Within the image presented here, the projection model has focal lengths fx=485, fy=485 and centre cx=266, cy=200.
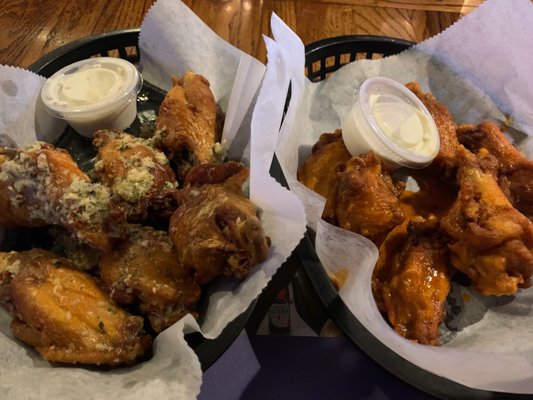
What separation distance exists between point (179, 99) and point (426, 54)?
30.1 inches

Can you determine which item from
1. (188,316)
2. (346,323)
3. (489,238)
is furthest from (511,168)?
(188,316)

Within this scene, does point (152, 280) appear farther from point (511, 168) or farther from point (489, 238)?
point (511, 168)

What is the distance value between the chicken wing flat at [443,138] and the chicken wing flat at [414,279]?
7.3 inches

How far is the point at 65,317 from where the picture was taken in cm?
93

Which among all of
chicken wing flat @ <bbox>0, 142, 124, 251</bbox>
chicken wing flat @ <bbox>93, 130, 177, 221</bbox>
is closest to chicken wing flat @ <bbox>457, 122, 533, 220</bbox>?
chicken wing flat @ <bbox>93, 130, 177, 221</bbox>

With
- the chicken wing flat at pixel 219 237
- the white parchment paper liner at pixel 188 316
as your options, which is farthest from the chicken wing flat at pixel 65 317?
the chicken wing flat at pixel 219 237

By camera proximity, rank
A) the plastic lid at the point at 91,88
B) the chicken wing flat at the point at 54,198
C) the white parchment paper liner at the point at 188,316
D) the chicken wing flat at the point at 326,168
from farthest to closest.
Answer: the plastic lid at the point at 91,88
the chicken wing flat at the point at 326,168
the chicken wing flat at the point at 54,198
the white parchment paper liner at the point at 188,316

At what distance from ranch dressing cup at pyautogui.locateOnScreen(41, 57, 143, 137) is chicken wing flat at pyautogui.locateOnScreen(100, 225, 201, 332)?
476 millimetres

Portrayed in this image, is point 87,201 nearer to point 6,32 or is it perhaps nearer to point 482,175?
point 482,175

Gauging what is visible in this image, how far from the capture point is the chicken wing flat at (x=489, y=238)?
3.32ft

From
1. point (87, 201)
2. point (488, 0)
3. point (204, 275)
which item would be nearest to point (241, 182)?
point (204, 275)

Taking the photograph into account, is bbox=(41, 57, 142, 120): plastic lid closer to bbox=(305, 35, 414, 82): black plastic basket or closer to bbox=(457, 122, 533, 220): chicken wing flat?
bbox=(305, 35, 414, 82): black plastic basket

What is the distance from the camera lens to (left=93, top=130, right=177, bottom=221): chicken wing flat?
3.64 feet

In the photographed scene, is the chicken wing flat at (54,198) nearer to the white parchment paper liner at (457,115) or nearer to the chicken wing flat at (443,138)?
the white parchment paper liner at (457,115)
